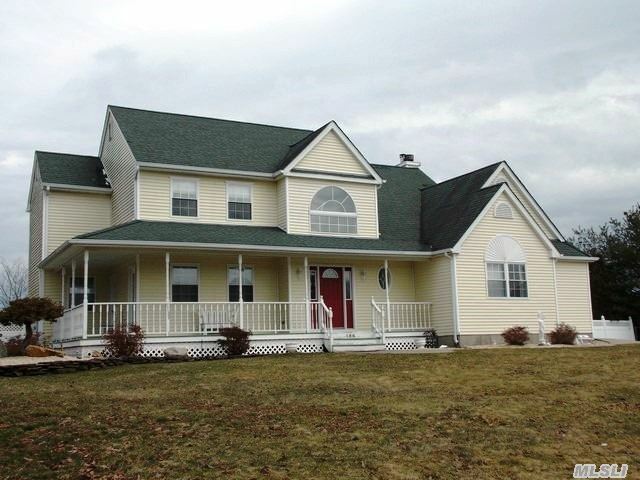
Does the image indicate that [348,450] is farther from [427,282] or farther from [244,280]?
[427,282]

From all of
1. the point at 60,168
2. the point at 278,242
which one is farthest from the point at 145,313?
the point at 60,168

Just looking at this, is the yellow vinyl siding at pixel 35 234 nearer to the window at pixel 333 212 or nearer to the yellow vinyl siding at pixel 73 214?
the yellow vinyl siding at pixel 73 214

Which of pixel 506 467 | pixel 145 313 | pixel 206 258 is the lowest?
pixel 506 467

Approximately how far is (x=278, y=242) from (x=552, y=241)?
12.3 metres

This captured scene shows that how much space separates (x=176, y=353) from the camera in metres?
20.3

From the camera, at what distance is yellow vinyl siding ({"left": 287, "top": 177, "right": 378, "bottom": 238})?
998 inches

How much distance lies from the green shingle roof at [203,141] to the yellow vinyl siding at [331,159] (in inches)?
46.5

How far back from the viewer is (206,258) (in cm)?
2381

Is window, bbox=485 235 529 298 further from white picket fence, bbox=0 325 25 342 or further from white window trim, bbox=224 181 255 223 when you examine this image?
white picket fence, bbox=0 325 25 342

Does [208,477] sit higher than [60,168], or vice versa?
[60,168]

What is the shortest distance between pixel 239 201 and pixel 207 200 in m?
1.20

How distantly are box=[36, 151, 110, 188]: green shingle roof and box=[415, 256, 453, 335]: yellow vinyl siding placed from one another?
11.9m

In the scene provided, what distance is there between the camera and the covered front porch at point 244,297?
72.1 ft

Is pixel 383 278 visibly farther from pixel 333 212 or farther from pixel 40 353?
pixel 40 353
